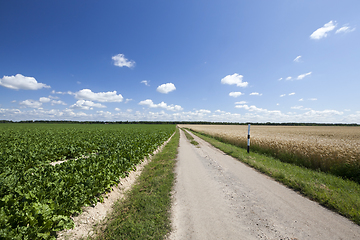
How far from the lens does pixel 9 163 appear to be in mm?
7203

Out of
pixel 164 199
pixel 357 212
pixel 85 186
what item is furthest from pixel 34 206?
pixel 357 212

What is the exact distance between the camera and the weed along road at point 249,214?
10.8ft

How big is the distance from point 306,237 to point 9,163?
12200 mm

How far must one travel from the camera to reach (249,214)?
13.1ft

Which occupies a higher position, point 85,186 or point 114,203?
point 85,186

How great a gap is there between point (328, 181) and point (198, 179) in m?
5.85

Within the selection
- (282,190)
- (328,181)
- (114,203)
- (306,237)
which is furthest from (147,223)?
(328,181)

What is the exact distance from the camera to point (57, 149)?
10523 mm

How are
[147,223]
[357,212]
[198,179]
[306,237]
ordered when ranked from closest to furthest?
[306,237] < [147,223] < [357,212] < [198,179]

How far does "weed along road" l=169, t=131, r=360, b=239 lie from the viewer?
10.8 ft

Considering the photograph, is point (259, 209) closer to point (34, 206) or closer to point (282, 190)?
point (282, 190)

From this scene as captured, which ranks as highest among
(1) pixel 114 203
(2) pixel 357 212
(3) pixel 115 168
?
(3) pixel 115 168

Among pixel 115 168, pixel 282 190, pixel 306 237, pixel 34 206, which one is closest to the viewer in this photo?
pixel 34 206

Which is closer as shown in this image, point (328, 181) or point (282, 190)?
point (282, 190)
